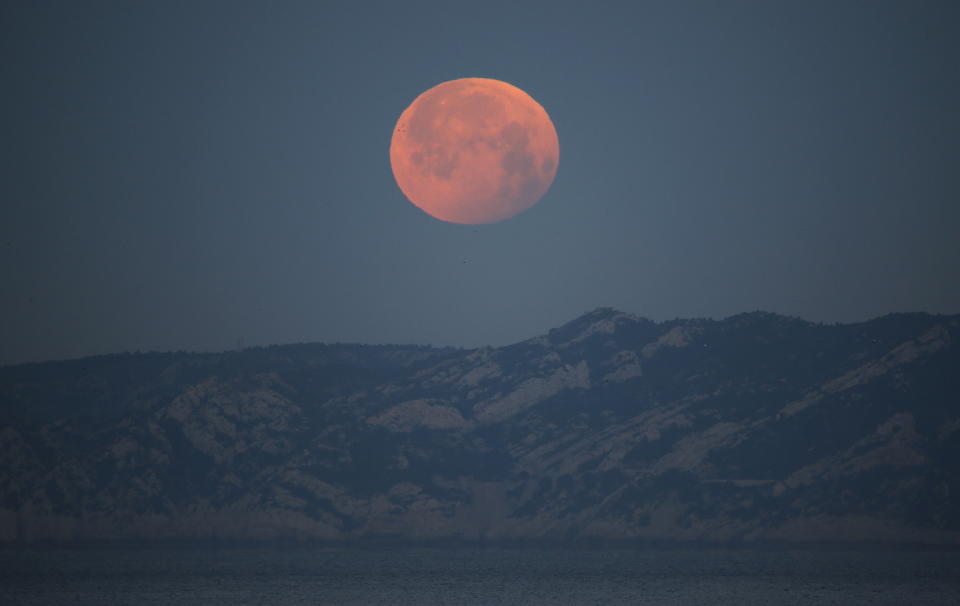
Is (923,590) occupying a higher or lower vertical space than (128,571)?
lower

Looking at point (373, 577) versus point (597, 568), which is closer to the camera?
point (373, 577)

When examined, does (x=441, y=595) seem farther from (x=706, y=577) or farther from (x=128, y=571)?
(x=128, y=571)

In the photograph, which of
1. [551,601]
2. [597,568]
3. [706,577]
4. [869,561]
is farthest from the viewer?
[869,561]

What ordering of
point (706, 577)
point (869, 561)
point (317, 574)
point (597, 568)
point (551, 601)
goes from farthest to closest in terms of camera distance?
point (869, 561)
point (597, 568)
point (317, 574)
point (706, 577)
point (551, 601)

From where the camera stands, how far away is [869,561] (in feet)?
622

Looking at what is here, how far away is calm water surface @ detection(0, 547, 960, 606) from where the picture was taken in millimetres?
125225

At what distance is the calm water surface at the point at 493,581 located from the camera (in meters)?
125

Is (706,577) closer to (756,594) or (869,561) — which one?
(756,594)

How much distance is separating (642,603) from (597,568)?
58169 millimetres

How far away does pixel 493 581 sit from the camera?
152500 mm

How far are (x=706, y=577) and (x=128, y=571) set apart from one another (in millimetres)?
88983

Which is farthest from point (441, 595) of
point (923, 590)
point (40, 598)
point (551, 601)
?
point (923, 590)

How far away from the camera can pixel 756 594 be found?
130m

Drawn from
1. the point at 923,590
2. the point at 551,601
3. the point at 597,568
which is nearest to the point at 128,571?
the point at 597,568
